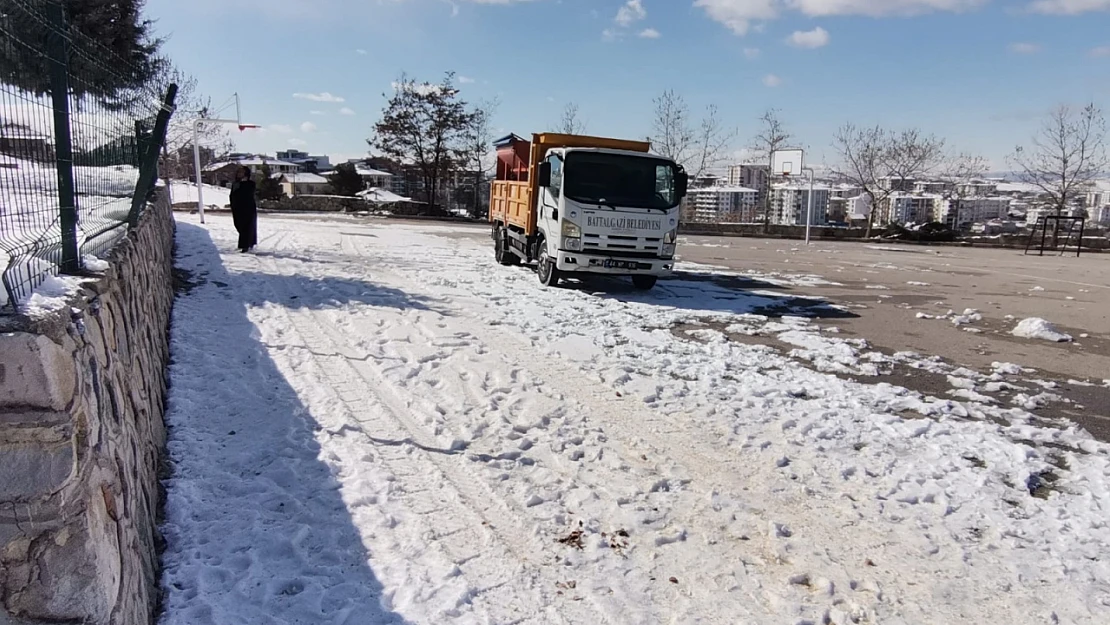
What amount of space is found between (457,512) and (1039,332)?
9095 mm

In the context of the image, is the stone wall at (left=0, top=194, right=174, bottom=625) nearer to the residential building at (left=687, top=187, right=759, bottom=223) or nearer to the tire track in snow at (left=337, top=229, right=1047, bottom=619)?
the tire track in snow at (left=337, top=229, right=1047, bottom=619)

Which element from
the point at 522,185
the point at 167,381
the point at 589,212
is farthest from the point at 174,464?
the point at 522,185

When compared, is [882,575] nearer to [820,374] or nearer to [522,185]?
[820,374]

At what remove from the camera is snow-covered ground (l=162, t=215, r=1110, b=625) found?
11.7ft

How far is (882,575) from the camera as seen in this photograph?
3830mm

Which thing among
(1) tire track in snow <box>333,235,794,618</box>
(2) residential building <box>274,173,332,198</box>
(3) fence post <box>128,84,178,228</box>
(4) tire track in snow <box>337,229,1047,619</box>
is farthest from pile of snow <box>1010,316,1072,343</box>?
(2) residential building <box>274,173,332,198</box>

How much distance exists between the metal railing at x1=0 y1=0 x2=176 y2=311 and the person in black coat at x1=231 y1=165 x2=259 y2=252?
9.49 metres

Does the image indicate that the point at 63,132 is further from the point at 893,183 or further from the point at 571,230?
the point at 893,183

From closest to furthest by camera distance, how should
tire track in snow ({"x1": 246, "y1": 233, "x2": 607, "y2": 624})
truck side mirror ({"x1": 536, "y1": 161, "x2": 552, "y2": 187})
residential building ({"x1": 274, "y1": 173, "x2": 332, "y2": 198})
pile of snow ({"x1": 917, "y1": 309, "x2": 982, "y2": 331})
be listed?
tire track in snow ({"x1": 246, "y1": 233, "x2": 607, "y2": 624})
pile of snow ({"x1": 917, "y1": 309, "x2": 982, "y2": 331})
truck side mirror ({"x1": 536, "y1": 161, "x2": 552, "y2": 187})
residential building ({"x1": 274, "y1": 173, "x2": 332, "y2": 198})

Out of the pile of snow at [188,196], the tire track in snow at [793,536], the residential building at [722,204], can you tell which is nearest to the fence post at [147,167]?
the tire track in snow at [793,536]

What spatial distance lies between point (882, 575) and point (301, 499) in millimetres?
3497

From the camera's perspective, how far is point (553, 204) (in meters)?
12.0

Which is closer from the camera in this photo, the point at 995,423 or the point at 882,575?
the point at 882,575

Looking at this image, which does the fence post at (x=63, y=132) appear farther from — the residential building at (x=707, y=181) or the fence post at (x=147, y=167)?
the residential building at (x=707, y=181)
